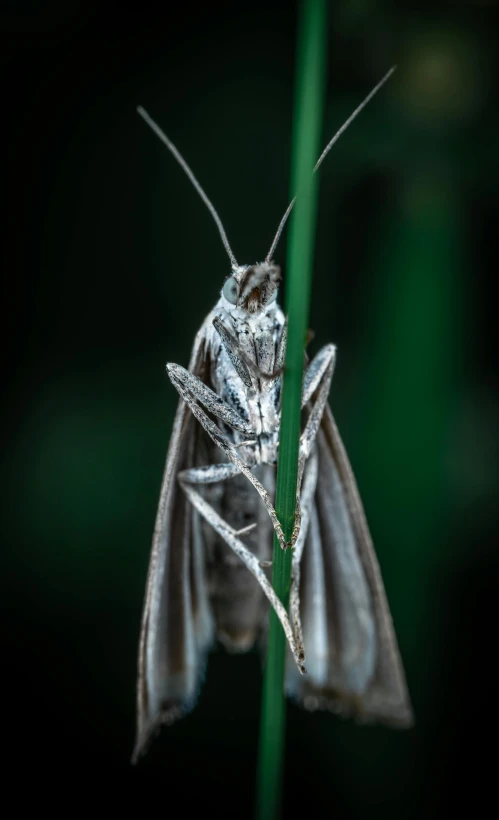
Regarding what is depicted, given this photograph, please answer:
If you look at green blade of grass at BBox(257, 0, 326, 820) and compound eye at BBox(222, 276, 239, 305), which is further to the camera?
compound eye at BBox(222, 276, 239, 305)

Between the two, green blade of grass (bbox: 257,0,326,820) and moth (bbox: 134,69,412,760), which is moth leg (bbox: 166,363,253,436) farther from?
green blade of grass (bbox: 257,0,326,820)

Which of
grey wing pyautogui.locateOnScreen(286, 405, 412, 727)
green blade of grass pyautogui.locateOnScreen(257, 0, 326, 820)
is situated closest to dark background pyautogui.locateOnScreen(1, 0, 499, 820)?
grey wing pyautogui.locateOnScreen(286, 405, 412, 727)

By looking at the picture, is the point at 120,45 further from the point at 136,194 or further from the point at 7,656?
the point at 7,656

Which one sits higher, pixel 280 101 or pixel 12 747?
pixel 280 101

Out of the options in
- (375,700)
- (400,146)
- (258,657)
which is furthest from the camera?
(258,657)

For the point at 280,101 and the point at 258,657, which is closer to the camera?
the point at 280,101

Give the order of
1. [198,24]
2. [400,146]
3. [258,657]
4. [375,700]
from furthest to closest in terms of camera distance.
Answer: [258,657]
[198,24]
[400,146]
[375,700]

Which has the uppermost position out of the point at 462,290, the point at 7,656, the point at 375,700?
the point at 462,290

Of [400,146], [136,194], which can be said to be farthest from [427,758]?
[136,194]
